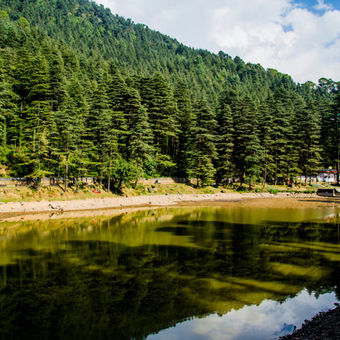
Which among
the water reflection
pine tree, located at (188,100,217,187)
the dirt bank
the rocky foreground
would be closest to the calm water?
the water reflection

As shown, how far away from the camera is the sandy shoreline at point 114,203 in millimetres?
34156

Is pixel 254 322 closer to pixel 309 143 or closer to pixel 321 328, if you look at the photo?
pixel 321 328

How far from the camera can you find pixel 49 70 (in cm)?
5459

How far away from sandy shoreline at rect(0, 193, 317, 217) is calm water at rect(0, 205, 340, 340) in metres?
6.04

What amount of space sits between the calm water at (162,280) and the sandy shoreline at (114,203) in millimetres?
6039

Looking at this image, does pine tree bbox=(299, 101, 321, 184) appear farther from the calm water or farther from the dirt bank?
the calm water

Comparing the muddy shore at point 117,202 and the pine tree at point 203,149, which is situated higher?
the pine tree at point 203,149

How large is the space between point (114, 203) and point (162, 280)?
2861 centimetres

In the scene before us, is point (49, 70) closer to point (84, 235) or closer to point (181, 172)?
point (181, 172)

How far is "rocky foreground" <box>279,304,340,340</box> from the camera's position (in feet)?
28.2

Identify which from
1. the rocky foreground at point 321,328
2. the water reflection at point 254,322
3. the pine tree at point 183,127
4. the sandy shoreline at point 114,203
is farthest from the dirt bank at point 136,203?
the rocky foreground at point 321,328

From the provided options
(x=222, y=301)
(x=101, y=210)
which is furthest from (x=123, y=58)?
(x=222, y=301)

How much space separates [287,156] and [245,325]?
60.2 metres

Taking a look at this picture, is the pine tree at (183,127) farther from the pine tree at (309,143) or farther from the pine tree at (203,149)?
the pine tree at (309,143)
